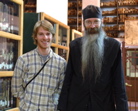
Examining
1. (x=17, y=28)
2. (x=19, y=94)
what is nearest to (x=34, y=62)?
(x=19, y=94)

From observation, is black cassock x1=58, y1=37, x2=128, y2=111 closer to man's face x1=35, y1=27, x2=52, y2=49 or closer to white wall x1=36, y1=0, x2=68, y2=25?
man's face x1=35, y1=27, x2=52, y2=49

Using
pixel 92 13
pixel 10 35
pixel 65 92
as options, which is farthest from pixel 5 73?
pixel 92 13

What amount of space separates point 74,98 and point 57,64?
0.41 metres

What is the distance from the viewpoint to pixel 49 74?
2.23m

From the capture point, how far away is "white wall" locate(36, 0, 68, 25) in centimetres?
473

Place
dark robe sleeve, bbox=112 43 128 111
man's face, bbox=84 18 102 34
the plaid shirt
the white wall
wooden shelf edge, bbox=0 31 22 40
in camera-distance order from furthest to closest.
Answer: the white wall → wooden shelf edge, bbox=0 31 22 40 → the plaid shirt → man's face, bbox=84 18 102 34 → dark robe sleeve, bbox=112 43 128 111

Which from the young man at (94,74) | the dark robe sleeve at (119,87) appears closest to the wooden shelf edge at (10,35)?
the young man at (94,74)

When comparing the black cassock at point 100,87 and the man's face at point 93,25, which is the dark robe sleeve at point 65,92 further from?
the man's face at point 93,25

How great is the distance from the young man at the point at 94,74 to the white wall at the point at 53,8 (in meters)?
2.79

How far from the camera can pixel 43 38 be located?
88.0 inches

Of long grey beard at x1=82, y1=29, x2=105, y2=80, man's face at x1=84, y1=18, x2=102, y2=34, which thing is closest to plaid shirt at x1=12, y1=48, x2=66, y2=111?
long grey beard at x1=82, y1=29, x2=105, y2=80

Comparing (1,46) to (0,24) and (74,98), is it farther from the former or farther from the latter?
(74,98)

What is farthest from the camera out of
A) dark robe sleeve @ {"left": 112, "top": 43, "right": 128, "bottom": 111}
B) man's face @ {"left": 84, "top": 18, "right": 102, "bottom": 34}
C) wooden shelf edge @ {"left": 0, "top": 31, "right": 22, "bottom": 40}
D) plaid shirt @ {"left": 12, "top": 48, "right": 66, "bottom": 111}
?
wooden shelf edge @ {"left": 0, "top": 31, "right": 22, "bottom": 40}

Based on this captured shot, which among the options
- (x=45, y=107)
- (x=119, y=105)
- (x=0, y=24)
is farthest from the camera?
(x=0, y=24)
